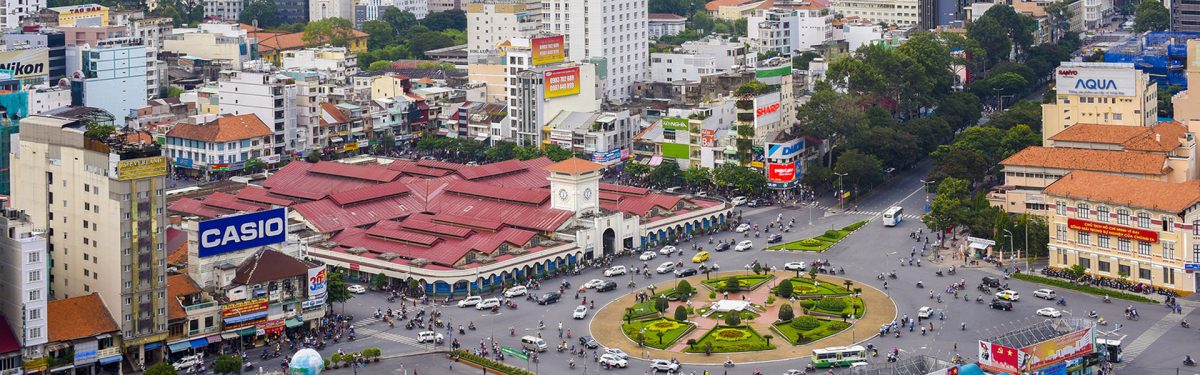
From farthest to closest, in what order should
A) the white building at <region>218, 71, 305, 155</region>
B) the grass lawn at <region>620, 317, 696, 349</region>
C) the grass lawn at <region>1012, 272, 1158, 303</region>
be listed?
1. the white building at <region>218, 71, 305, 155</region>
2. the grass lawn at <region>1012, 272, 1158, 303</region>
3. the grass lawn at <region>620, 317, 696, 349</region>

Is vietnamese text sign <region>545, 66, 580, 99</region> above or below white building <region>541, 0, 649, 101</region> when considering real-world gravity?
below

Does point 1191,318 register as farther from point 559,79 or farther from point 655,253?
point 559,79

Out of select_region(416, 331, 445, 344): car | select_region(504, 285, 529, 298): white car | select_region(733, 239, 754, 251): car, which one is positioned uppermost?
select_region(733, 239, 754, 251): car

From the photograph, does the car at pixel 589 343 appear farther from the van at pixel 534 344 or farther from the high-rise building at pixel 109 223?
the high-rise building at pixel 109 223

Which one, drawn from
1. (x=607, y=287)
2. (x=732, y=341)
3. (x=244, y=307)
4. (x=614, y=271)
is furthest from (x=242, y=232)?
(x=732, y=341)

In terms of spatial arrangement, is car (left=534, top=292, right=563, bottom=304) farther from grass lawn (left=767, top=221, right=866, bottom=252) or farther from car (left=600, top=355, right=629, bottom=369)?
grass lawn (left=767, top=221, right=866, bottom=252)

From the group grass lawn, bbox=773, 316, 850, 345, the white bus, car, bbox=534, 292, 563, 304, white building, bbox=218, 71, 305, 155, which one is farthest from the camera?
white building, bbox=218, 71, 305, 155

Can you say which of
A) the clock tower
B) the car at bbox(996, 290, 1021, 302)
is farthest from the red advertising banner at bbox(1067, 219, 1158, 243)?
the clock tower
